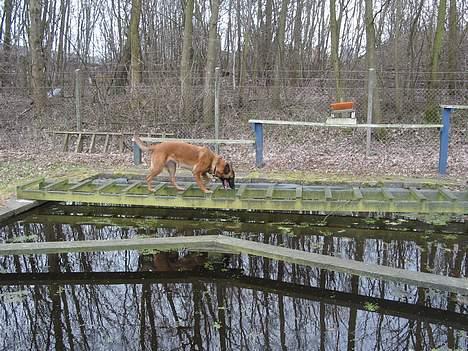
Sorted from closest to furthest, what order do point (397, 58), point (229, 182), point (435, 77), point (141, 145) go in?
point (229, 182), point (141, 145), point (435, 77), point (397, 58)

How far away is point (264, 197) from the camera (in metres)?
7.24

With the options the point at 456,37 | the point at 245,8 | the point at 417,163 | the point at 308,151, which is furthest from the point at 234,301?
the point at 245,8

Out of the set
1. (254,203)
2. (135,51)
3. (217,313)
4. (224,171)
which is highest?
(135,51)

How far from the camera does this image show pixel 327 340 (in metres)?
3.87

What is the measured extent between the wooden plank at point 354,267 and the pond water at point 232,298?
24 centimetres

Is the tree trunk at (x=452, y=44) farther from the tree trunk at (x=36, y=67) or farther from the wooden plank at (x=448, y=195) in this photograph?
the tree trunk at (x=36, y=67)

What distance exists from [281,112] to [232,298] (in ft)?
39.7

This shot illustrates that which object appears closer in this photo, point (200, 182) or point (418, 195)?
point (418, 195)

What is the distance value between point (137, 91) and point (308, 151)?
18.2ft

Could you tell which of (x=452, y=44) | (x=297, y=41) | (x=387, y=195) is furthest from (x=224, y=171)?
(x=297, y=41)

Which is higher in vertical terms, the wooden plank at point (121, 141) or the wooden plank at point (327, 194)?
the wooden plank at point (121, 141)

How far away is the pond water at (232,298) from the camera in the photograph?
12.8 ft

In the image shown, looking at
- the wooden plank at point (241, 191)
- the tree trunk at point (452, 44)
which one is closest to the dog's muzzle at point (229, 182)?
the wooden plank at point (241, 191)

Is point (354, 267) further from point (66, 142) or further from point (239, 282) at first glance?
point (66, 142)
